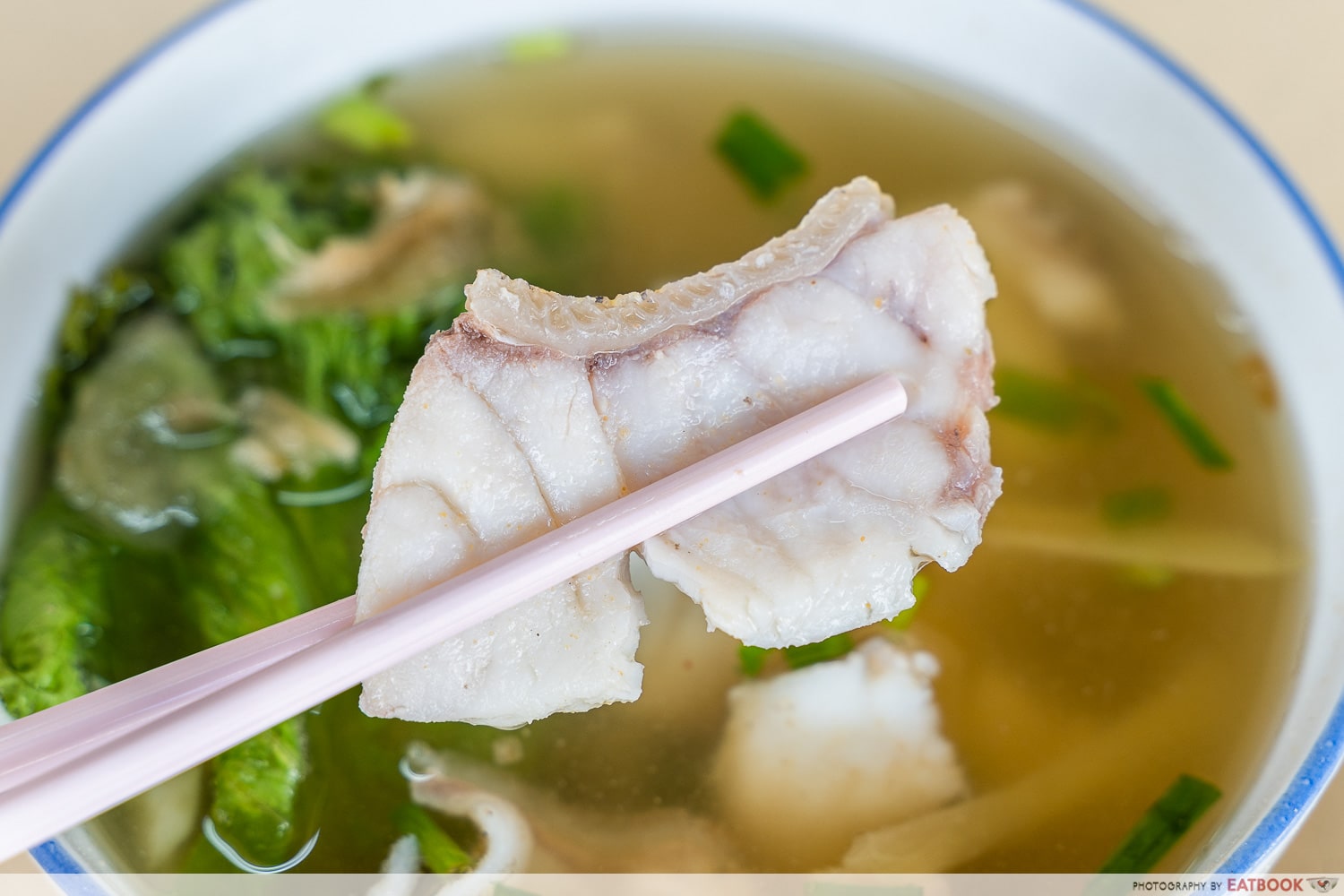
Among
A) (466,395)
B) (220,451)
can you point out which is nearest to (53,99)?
(220,451)

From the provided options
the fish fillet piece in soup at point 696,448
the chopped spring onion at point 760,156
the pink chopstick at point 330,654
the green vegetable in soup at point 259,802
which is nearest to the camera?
the pink chopstick at point 330,654

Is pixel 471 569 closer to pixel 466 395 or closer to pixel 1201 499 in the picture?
pixel 466 395

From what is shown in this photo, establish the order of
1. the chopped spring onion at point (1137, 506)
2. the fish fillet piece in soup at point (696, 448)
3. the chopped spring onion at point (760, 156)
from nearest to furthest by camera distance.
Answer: the fish fillet piece in soup at point (696, 448) < the chopped spring onion at point (1137, 506) < the chopped spring onion at point (760, 156)

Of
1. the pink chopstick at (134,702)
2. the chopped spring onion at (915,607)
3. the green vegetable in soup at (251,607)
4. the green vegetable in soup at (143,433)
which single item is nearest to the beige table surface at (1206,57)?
the green vegetable in soup at (143,433)

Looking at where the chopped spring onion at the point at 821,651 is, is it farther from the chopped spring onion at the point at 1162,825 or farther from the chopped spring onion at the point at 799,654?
the chopped spring onion at the point at 1162,825

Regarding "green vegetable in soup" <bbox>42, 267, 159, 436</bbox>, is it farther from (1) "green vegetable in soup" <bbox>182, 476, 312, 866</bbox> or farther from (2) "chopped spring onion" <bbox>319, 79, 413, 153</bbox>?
(2) "chopped spring onion" <bbox>319, 79, 413, 153</bbox>

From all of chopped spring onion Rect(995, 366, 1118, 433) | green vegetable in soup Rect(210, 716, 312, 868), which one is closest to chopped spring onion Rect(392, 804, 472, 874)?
green vegetable in soup Rect(210, 716, 312, 868)

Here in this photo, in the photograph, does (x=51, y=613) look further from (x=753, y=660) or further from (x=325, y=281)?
(x=753, y=660)
